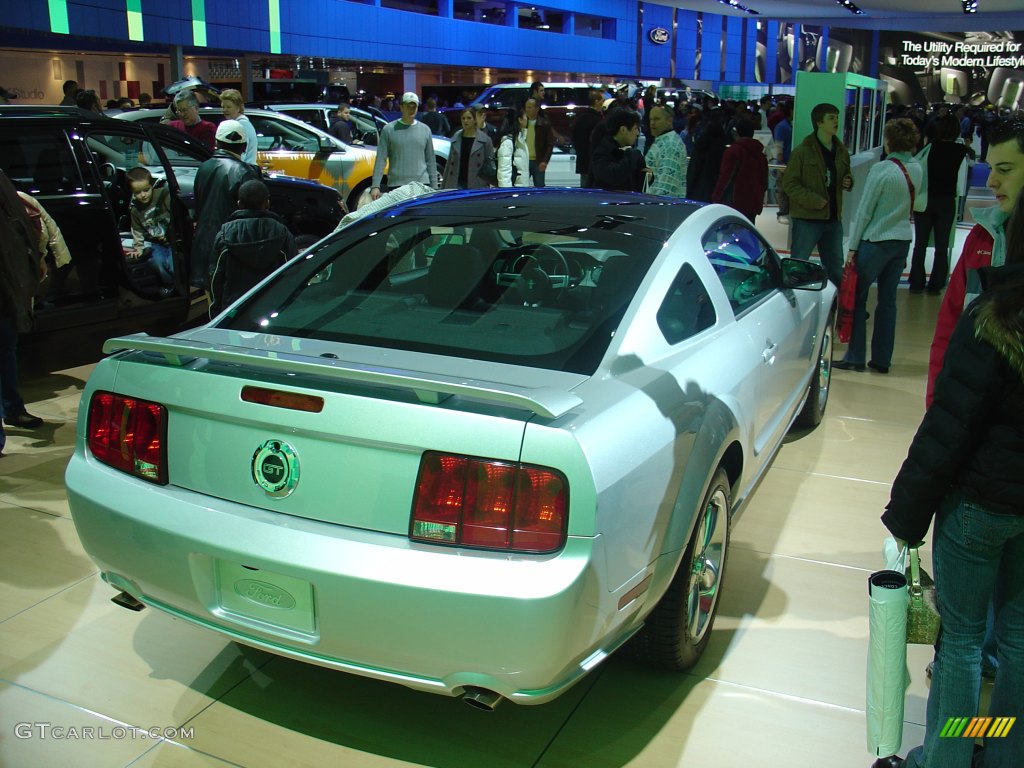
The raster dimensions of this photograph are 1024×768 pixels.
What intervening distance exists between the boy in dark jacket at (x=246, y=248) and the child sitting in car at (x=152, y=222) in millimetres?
1981

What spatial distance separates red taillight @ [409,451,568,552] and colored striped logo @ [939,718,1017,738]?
1.09 metres

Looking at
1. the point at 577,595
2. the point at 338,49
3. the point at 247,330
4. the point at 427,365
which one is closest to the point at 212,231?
the point at 247,330

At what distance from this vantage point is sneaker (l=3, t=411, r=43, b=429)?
5.66 meters

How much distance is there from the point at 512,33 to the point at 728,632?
41.1m

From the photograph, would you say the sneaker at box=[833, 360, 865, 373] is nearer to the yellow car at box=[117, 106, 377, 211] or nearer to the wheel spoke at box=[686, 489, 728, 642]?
the wheel spoke at box=[686, 489, 728, 642]

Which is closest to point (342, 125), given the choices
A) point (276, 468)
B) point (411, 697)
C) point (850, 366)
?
point (850, 366)

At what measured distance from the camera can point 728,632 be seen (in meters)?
3.50

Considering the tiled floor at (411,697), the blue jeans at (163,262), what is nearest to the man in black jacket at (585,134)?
the blue jeans at (163,262)

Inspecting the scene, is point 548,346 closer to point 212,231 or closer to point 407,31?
point 212,231

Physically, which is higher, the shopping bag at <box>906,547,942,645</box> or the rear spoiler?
the rear spoiler

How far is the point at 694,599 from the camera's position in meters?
3.19

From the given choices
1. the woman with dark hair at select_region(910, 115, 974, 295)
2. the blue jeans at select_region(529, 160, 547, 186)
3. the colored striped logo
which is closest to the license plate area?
the colored striped logo

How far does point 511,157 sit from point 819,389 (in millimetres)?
5403

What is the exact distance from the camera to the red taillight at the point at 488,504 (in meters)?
2.34
